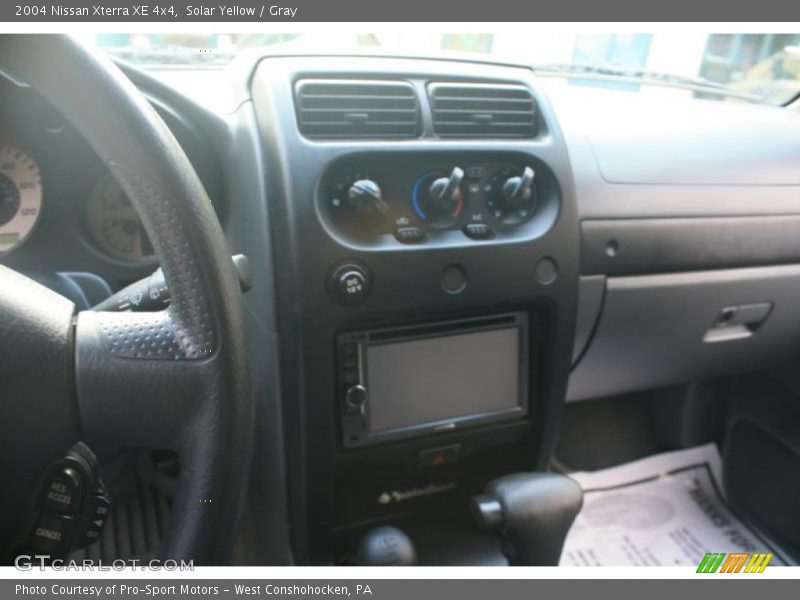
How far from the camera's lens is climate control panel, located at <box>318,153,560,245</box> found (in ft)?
2.48

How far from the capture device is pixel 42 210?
0.80 meters

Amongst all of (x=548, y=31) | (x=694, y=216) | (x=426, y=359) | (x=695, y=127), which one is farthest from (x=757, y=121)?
(x=426, y=359)

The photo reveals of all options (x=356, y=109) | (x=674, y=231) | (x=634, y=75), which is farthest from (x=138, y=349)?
(x=634, y=75)

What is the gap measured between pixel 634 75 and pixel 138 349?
1106 mm

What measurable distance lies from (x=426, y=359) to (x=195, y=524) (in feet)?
1.38

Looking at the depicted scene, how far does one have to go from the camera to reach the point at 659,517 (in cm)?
126

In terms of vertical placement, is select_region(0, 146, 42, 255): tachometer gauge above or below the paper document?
above

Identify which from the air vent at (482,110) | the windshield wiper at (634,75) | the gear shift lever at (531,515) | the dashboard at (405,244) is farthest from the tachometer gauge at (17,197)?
the windshield wiper at (634,75)

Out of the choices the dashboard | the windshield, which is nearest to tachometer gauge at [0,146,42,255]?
the dashboard

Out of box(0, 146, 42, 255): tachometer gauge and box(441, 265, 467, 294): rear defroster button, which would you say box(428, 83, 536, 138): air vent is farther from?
box(0, 146, 42, 255): tachometer gauge

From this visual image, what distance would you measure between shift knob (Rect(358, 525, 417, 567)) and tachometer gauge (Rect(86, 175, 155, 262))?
0.51m

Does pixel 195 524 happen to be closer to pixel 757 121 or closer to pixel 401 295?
pixel 401 295

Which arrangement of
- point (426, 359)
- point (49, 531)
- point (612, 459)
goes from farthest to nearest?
point (612, 459)
point (426, 359)
point (49, 531)

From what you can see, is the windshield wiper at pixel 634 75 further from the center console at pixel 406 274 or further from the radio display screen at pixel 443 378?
the radio display screen at pixel 443 378
